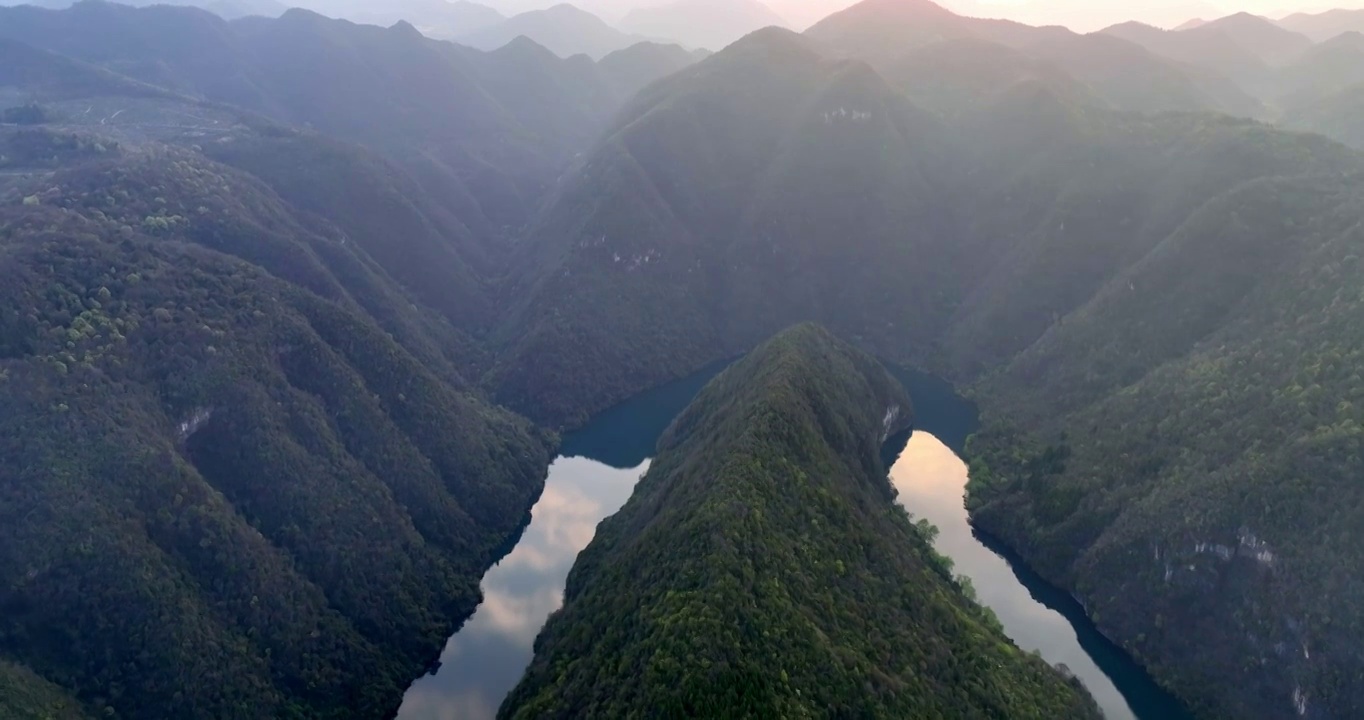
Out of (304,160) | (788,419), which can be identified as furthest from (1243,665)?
(304,160)

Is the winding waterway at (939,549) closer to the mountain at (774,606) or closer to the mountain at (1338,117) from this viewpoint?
the mountain at (774,606)

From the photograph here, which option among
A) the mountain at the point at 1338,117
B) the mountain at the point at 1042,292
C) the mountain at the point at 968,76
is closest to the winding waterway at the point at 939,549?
the mountain at the point at 1042,292

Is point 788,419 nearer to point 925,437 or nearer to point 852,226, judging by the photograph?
point 925,437

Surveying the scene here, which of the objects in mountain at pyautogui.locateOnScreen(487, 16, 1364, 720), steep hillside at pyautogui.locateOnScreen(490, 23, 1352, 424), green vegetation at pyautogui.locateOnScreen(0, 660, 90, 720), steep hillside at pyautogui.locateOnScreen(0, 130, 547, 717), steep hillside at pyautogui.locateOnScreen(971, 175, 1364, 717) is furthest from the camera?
steep hillside at pyautogui.locateOnScreen(490, 23, 1352, 424)

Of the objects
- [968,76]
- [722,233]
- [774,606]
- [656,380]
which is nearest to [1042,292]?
[722,233]

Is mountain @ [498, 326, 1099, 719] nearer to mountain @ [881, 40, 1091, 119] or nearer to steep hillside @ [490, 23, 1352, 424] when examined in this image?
steep hillside @ [490, 23, 1352, 424]

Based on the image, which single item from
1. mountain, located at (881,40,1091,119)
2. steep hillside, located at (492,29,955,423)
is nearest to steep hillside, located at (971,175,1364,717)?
steep hillside, located at (492,29,955,423)
